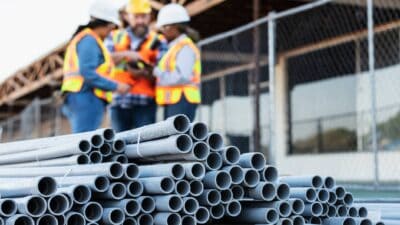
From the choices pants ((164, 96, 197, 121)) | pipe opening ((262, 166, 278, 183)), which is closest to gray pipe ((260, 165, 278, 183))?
pipe opening ((262, 166, 278, 183))

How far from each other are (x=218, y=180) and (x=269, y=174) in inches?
11.8

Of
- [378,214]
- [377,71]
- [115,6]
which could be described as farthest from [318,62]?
[378,214]

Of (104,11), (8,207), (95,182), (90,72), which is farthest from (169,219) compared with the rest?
(104,11)

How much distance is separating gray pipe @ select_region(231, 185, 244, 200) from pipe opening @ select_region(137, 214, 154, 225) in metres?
0.43

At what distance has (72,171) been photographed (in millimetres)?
3783

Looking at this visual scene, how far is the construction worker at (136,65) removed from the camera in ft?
25.0

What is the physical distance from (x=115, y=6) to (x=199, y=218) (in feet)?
13.4

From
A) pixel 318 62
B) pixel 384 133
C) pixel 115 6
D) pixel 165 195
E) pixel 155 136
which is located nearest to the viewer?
pixel 165 195

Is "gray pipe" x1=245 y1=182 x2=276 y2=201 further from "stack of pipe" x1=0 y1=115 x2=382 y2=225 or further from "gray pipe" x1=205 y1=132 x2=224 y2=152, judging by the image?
"gray pipe" x1=205 y1=132 x2=224 y2=152

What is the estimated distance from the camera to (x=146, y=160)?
3.90 m

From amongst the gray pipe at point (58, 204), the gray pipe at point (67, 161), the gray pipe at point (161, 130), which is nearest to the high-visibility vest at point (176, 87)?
the gray pipe at point (67, 161)

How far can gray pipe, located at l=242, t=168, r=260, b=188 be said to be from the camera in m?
3.59

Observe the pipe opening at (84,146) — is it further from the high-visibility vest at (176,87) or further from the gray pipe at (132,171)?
the high-visibility vest at (176,87)

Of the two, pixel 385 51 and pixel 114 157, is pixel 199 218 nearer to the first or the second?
pixel 114 157
